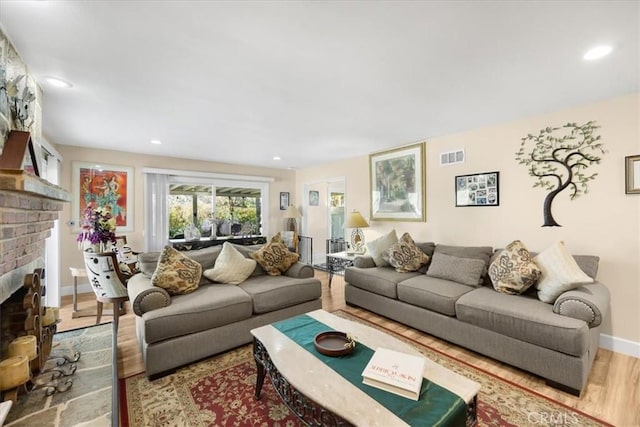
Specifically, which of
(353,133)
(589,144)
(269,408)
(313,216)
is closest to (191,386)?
(269,408)

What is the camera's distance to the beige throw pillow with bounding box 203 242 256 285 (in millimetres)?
2910

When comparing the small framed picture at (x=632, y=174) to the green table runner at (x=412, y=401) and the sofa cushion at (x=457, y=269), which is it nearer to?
the sofa cushion at (x=457, y=269)

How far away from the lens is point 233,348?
2.52 meters

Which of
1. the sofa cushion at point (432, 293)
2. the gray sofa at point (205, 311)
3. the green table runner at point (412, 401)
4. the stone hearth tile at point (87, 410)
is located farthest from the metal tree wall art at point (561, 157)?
the stone hearth tile at point (87, 410)

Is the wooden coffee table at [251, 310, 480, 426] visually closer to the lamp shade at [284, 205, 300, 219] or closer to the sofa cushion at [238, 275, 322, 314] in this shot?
the sofa cushion at [238, 275, 322, 314]

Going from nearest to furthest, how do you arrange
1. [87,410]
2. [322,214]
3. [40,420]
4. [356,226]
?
[40,420] → [87,410] → [356,226] → [322,214]

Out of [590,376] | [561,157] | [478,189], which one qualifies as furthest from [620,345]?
[478,189]

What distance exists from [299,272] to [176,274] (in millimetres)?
1287

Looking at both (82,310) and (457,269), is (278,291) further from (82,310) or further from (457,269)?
(82,310)

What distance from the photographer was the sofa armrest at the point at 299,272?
3209 millimetres

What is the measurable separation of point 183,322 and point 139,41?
78.3 inches

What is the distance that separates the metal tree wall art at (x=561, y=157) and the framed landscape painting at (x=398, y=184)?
1.29 metres

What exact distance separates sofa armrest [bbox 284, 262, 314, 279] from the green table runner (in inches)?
61.7

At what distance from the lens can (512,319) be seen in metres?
2.16
